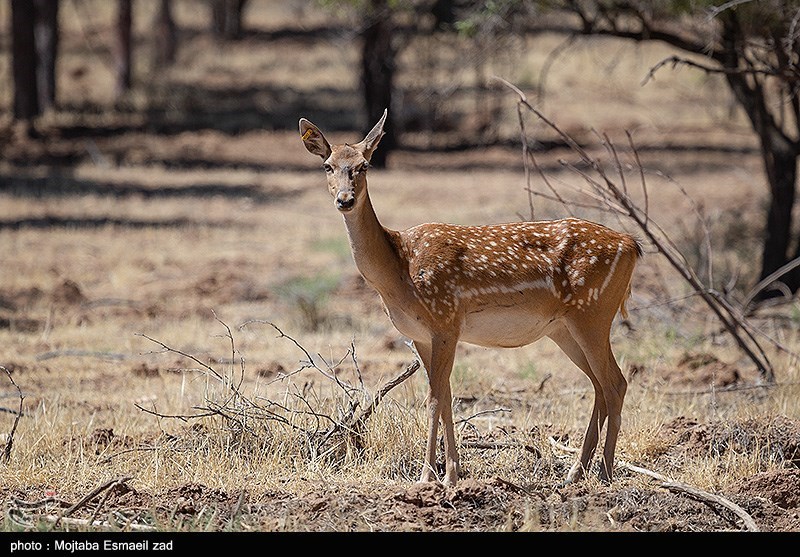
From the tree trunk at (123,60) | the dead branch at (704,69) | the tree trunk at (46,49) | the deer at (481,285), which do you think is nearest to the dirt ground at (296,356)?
the deer at (481,285)

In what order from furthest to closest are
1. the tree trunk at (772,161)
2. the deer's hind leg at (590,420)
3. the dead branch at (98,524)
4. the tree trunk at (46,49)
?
the tree trunk at (46,49), the tree trunk at (772,161), the deer's hind leg at (590,420), the dead branch at (98,524)

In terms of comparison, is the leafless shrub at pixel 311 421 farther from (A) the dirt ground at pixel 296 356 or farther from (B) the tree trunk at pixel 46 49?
(B) the tree trunk at pixel 46 49

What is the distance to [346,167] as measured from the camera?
22.1 ft

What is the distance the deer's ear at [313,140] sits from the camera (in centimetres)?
695

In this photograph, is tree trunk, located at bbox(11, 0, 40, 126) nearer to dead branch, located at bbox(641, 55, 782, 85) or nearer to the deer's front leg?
dead branch, located at bbox(641, 55, 782, 85)

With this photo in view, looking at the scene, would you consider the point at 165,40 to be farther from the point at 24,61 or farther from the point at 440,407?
the point at 440,407

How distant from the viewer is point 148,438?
8211 mm

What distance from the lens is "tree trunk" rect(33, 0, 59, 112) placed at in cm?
3102

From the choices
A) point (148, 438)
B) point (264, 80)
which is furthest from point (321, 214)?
point (264, 80)

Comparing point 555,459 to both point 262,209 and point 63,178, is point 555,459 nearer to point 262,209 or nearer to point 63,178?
point 262,209

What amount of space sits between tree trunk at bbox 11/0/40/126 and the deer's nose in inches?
932

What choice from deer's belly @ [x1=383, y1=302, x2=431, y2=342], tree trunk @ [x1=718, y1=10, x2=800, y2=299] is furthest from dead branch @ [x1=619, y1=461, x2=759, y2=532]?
tree trunk @ [x1=718, y1=10, x2=800, y2=299]
